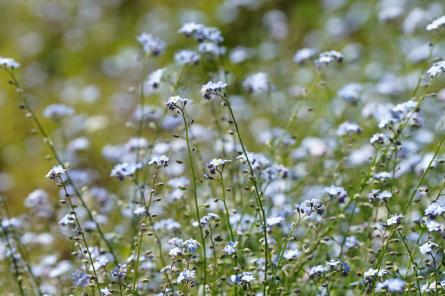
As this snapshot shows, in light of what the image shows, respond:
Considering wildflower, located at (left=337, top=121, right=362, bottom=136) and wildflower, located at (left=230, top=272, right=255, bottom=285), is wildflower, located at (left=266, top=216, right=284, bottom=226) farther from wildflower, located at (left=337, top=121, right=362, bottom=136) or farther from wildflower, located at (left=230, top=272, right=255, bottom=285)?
wildflower, located at (left=337, top=121, right=362, bottom=136)

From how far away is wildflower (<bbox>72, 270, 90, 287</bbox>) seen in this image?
11.8ft

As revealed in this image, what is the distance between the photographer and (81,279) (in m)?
3.57

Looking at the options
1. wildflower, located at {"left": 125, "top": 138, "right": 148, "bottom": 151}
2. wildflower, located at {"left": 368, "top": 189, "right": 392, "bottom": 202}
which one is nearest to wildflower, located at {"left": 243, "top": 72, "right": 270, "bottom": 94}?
wildflower, located at {"left": 125, "top": 138, "right": 148, "bottom": 151}

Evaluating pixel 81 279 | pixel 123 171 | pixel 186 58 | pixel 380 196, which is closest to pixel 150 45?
pixel 186 58

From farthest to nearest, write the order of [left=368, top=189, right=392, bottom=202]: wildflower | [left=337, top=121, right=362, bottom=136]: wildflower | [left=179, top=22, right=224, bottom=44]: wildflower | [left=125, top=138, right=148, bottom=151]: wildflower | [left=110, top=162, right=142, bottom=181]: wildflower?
[left=125, top=138, right=148, bottom=151]: wildflower, [left=337, top=121, right=362, bottom=136]: wildflower, [left=179, top=22, right=224, bottom=44]: wildflower, [left=110, top=162, right=142, bottom=181]: wildflower, [left=368, top=189, right=392, bottom=202]: wildflower

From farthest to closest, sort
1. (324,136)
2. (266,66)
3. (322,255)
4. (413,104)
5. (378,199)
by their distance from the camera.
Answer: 1. (266,66)
2. (324,136)
3. (322,255)
4. (413,104)
5. (378,199)

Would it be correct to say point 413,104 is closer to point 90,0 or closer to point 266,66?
point 266,66

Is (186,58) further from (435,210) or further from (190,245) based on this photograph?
(435,210)

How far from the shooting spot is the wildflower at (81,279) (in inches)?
141

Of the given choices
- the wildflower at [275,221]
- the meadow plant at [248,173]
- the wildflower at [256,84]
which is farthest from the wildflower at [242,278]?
the wildflower at [256,84]

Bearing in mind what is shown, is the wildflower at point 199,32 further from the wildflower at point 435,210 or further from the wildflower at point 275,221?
the wildflower at point 435,210

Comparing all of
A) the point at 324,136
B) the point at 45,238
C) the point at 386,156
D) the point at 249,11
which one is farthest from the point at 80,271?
the point at 249,11

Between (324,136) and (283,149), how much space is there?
3.87ft

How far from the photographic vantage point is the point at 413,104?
153 inches
